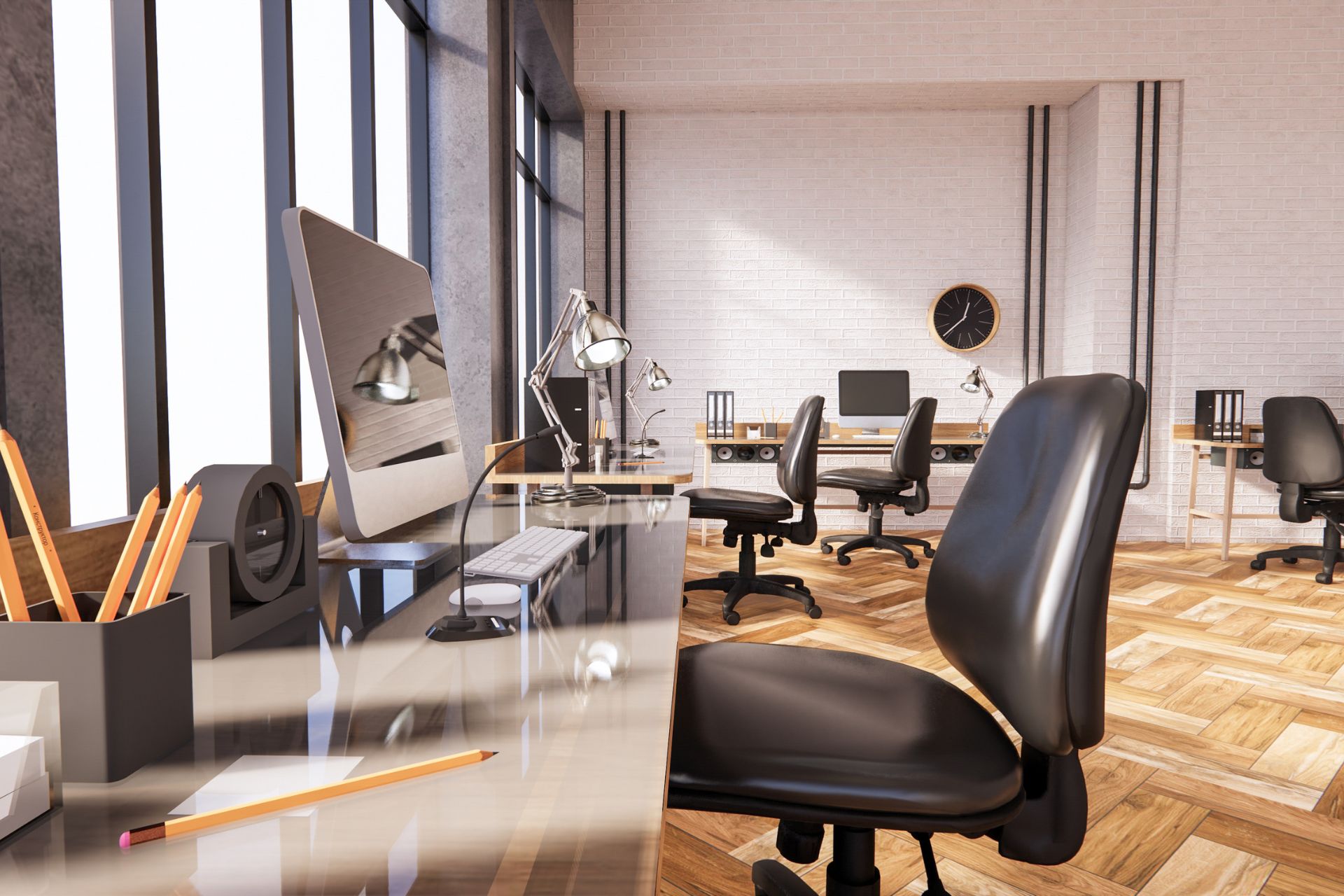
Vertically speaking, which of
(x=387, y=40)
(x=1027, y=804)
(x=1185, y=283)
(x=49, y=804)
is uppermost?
(x=387, y=40)

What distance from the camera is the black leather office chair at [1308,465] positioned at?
155 inches

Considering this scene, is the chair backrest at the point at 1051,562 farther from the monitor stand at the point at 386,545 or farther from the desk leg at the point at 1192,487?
the desk leg at the point at 1192,487

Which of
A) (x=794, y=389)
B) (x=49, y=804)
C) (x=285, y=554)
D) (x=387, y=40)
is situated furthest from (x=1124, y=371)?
(x=49, y=804)

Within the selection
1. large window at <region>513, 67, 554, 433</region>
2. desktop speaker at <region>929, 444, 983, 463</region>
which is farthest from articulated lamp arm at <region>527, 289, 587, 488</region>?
desktop speaker at <region>929, 444, 983, 463</region>

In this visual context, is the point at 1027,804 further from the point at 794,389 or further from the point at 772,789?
the point at 794,389

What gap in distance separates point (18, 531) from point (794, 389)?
16.5 ft

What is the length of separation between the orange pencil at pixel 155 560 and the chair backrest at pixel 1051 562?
0.80 metres

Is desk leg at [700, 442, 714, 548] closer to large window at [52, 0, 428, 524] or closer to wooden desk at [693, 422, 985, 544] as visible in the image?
wooden desk at [693, 422, 985, 544]

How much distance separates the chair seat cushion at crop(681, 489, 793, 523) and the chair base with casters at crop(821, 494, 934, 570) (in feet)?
3.61

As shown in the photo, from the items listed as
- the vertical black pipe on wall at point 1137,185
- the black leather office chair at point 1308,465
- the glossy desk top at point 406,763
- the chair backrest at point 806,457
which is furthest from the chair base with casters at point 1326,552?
the glossy desk top at point 406,763

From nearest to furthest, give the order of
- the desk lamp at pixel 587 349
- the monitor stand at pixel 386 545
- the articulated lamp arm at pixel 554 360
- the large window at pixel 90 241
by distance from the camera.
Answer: the monitor stand at pixel 386 545 → the large window at pixel 90 241 → the desk lamp at pixel 587 349 → the articulated lamp arm at pixel 554 360

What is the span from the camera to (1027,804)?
865mm

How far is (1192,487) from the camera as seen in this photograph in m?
4.82

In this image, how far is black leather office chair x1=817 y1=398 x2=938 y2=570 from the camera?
430 cm
